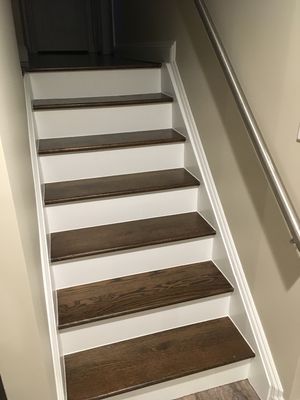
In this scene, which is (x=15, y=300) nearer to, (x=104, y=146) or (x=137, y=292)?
(x=137, y=292)

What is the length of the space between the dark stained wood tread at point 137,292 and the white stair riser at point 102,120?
34.8 inches

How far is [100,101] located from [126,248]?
2.97 feet

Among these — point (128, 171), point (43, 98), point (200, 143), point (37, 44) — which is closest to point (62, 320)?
point (128, 171)

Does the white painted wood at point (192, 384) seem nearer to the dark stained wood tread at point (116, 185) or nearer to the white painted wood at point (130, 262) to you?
the white painted wood at point (130, 262)

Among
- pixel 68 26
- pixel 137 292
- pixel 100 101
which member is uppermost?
pixel 68 26

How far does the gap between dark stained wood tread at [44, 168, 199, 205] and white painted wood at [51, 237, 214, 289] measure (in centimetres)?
30

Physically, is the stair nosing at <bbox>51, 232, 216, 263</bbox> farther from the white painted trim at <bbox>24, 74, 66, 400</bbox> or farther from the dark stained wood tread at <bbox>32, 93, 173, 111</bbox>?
the dark stained wood tread at <bbox>32, 93, 173, 111</bbox>

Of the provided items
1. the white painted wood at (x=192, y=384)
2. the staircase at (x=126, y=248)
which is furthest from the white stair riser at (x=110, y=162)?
the white painted wood at (x=192, y=384)

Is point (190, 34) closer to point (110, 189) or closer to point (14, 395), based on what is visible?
point (110, 189)

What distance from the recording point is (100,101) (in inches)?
76.7

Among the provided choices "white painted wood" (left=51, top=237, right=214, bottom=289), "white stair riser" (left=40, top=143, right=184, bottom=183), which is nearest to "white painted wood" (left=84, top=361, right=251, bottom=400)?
"white painted wood" (left=51, top=237, right=214, bottom=289)

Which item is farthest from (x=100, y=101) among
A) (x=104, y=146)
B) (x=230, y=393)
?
(x=230, y=393)

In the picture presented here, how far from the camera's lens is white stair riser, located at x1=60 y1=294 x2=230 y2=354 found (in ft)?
4.81

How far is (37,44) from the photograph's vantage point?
3371mm
